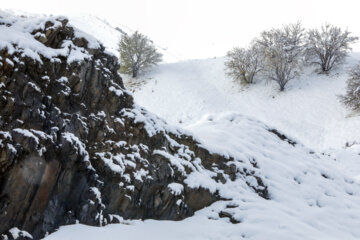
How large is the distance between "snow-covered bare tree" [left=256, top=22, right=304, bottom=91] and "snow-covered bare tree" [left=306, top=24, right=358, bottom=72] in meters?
1.08

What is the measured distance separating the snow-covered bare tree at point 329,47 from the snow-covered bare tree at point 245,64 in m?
5.02

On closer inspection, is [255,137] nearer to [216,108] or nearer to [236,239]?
[236,239]

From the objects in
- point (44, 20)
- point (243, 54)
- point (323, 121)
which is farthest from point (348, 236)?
point (243, 54)

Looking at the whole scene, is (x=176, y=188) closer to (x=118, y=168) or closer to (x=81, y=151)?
(x=118, y=168)

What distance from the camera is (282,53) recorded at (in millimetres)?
23859

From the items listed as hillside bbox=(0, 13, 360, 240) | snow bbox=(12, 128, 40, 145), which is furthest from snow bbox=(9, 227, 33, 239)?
snow bbox=(12, 128, 40, 145)

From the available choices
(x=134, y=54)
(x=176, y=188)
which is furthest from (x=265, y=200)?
(x=134, y=54)

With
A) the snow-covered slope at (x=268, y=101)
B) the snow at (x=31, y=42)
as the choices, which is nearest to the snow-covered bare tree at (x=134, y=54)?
the snow-covered slope at (x=268, y=101)

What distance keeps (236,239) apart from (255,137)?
15.9ft

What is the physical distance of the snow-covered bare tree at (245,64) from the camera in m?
25.2

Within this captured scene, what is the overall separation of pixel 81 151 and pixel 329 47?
25.8 meters

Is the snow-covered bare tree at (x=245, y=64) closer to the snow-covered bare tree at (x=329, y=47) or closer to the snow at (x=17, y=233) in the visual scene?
the snow-covered bare tree at (x=329, y=47)

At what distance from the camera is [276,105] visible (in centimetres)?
2130

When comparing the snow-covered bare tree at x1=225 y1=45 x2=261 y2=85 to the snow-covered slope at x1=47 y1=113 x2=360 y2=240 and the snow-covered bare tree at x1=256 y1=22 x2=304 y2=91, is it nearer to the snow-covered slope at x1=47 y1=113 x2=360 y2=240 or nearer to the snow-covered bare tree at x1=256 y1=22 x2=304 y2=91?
the snow-covered bare tree at x1=256 y1=22 x2=304 y2=91
